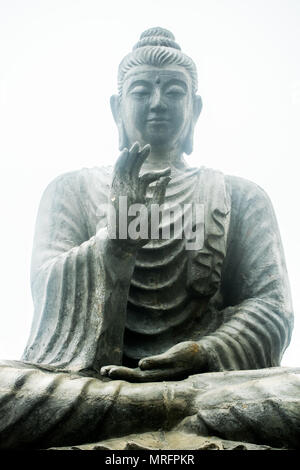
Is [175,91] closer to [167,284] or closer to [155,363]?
[167,284]

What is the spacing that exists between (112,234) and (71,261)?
A: 0.44 metres

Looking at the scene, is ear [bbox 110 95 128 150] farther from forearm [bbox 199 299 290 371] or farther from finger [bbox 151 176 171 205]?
forearm [bbox 199 299 290 371]

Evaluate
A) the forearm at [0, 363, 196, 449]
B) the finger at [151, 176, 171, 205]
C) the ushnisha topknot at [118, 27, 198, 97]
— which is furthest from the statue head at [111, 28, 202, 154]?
the forearm at [0, 363, 196, 449]

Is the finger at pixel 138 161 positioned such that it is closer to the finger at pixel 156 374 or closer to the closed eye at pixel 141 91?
the finger at pixel 156 374

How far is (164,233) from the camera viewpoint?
5.14 m

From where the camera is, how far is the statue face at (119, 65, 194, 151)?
19.2 feet

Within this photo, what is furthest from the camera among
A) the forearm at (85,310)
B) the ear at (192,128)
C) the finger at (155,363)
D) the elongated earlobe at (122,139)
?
the ear at (192,128)

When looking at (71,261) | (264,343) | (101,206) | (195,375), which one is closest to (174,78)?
(101,206)

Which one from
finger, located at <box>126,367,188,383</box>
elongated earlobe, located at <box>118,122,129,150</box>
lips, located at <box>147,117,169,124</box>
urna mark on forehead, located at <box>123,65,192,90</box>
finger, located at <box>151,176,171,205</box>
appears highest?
urna mark on forehead, located at <box>123,65,192,90</box>

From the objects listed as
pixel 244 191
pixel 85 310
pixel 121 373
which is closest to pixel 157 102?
pixel 244 191

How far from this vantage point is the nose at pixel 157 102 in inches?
228

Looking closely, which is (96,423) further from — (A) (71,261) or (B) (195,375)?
(A) (71,261)

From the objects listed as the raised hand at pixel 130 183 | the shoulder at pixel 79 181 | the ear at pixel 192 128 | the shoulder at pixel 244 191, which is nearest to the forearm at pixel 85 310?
the raised hand at pixel 130 183

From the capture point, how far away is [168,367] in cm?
411
